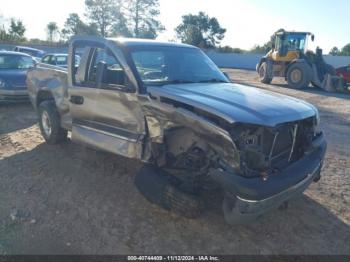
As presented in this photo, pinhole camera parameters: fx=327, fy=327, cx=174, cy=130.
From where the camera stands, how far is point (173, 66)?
4.57 meters

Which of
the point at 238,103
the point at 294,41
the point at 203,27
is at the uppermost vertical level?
the point at 203,27

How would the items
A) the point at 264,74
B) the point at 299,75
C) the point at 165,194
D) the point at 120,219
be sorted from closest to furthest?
the point at 165,194 < the point at 120,219 < the point at 299,75 < the point at 264,74

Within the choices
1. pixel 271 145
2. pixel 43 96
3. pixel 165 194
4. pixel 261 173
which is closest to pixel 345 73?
pixel 43 96

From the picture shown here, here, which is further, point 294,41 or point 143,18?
point 143,18

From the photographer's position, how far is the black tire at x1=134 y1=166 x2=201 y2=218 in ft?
11.5

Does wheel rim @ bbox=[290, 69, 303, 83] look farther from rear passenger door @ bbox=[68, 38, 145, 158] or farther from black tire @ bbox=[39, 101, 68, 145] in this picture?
rear passenger door @ bbox=[68, 38, 145, 158]

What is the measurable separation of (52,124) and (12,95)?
4.32m

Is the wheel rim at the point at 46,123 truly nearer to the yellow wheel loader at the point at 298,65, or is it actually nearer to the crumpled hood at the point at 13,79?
the crumpled hood at the point at 13,79

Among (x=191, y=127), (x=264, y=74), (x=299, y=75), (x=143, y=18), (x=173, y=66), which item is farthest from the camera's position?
(x=143, y=18)

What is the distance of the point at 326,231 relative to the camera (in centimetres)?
367

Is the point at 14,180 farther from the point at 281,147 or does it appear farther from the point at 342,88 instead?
the point at 342,88

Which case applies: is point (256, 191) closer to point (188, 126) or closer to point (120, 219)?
point (188, 126)

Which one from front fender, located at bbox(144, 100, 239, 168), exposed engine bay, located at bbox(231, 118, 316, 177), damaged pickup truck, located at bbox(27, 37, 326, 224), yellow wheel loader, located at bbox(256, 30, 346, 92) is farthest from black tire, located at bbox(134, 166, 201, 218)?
yellow wheel loader, located at bbox(256, 30, 346, 92)

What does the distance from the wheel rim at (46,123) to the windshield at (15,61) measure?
5272mm
